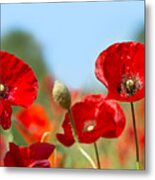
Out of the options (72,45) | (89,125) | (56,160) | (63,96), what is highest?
(72,45)

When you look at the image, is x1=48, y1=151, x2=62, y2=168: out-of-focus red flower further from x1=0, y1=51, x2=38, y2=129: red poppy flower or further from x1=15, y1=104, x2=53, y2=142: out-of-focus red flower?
x1=0, y1=51, x2=38, y2=129: red poppy flower

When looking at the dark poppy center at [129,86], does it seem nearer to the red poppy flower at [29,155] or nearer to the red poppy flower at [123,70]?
the red poppy flower at [123,70]

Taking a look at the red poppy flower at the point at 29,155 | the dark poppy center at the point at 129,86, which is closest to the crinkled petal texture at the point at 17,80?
the red poppy flower at the point at 29,155

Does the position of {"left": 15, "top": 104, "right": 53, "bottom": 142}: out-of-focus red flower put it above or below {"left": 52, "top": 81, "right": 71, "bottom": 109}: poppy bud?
below

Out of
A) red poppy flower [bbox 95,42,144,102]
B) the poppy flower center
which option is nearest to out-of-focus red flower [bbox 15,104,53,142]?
the poppy flower center

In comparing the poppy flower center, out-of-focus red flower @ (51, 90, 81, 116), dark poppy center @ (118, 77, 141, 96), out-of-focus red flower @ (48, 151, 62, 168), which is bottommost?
out-of-focus red flower @ (48, 151, 62, 168)

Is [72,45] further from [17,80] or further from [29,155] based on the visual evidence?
[29,155]

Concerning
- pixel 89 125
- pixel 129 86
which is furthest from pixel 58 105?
pixel 129 86
